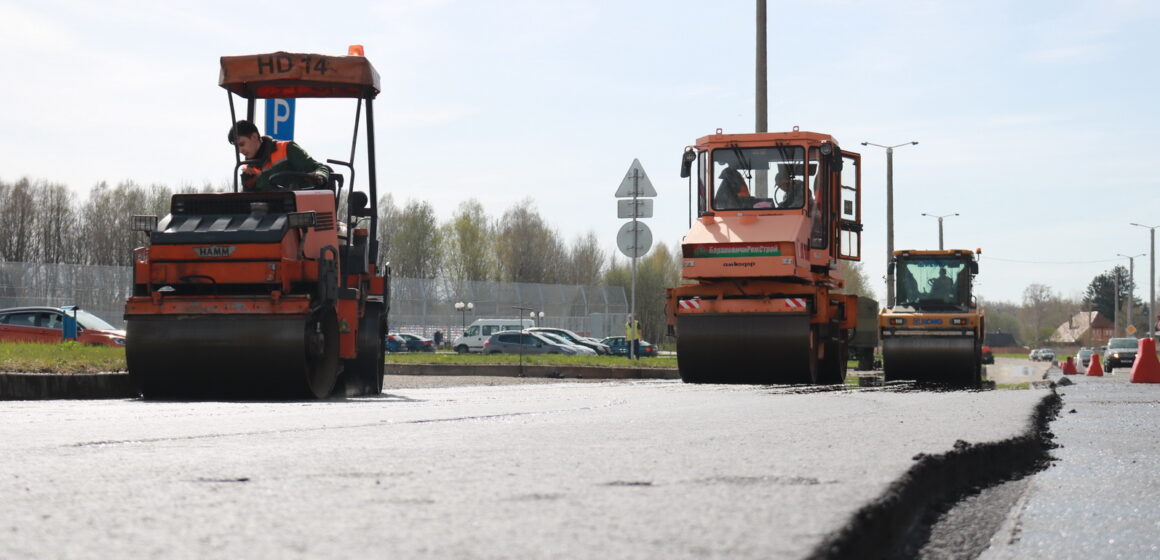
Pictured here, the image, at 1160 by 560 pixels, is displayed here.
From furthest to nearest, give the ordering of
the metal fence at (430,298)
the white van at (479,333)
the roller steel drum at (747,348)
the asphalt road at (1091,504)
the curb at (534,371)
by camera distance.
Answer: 1. the white van at (479,333)
2. the metal fence at (430,298)
3. the curb at (534,371)
4. the roller steel drum at (747,348)
5. the asphalt road at (1091,504)

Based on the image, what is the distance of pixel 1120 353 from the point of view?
55406 mm

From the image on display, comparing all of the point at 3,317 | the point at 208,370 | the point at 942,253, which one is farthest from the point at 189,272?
the point at 3,317

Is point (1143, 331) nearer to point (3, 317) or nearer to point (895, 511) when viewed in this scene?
point (3, 317)

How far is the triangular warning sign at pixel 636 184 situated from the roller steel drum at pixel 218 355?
14037 millimetres

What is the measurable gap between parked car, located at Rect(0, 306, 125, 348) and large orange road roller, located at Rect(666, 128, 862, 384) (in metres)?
15.0

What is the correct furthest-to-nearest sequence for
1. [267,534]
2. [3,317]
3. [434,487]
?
[3,317] → [434,487] → [267,534]

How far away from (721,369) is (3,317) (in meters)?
18.3

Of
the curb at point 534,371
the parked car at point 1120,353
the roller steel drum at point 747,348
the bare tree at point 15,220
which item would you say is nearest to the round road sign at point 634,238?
the curb at point 534,371

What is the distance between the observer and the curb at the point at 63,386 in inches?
468

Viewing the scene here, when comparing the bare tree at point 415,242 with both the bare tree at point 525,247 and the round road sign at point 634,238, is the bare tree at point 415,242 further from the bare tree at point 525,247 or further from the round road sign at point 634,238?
the round road sign at point 634,238

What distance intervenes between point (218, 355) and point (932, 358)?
13.6 meters

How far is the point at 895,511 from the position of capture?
3443 mm

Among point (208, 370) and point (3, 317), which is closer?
point (208, 370)

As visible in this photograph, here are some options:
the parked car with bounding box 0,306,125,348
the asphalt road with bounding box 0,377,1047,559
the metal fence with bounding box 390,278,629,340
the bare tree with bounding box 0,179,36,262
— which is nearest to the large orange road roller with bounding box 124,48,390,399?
the asphalt road with bounding box 0,377,1047,559
